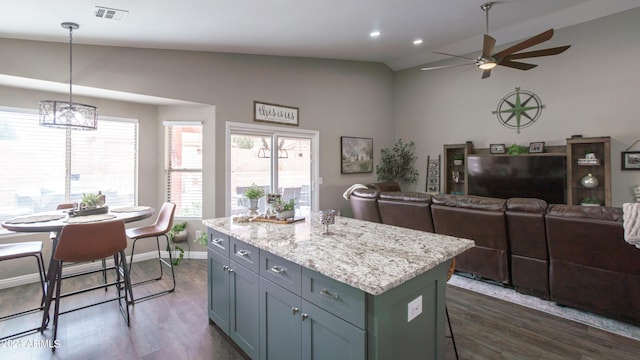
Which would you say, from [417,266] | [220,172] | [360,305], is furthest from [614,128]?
[220,172]

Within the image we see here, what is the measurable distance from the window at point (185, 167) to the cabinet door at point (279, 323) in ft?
10.1

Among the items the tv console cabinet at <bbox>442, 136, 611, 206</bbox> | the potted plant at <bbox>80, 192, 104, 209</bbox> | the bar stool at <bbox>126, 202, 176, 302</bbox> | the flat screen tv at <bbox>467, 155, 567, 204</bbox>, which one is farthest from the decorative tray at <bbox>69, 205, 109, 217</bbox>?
the tv console cabinet at <bbox>442, 136, 611, 206</bbox>

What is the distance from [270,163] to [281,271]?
11.4ft

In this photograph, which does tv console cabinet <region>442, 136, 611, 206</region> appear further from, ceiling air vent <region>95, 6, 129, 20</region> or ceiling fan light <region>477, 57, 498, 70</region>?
ceiling air vent <region>95, 6, 129, 20</region>

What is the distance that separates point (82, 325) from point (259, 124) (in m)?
3.31

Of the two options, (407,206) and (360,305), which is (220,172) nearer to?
(407,206)

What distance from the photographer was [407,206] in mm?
3760

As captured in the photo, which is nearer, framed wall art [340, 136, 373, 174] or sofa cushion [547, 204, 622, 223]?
sofa cushion [547, 204, 622, 223]

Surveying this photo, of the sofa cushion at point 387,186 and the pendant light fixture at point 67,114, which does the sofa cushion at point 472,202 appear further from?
the pendant light fixture at point 67,114

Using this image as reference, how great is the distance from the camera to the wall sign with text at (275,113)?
15.8 feet

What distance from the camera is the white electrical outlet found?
4.86ft

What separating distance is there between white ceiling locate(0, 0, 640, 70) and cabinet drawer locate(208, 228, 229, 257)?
7.14 ft

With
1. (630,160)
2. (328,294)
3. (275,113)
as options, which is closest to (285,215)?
(328,294)

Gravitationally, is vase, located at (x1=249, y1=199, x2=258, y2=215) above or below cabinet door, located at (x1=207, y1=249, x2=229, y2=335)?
above
